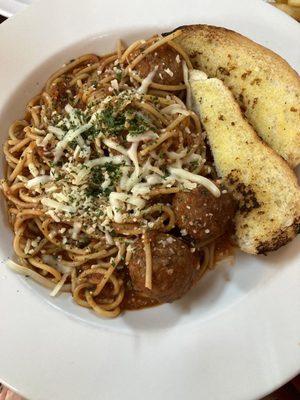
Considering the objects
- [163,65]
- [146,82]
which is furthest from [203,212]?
[163,65]

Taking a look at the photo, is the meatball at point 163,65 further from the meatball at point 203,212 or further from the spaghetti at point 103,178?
the meatball at point 203,212

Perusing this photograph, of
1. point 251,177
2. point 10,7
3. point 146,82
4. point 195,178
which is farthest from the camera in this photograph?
point 10,7

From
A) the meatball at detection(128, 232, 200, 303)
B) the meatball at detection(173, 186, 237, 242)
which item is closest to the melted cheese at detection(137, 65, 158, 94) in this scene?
the meatball at detection(173, 186, 237, 242)

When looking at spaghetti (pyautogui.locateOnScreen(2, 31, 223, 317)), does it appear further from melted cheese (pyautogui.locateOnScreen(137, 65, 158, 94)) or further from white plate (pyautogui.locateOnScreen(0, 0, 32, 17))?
white plate (pyautogui.locateOnScreen(0, 0, 32, 17))

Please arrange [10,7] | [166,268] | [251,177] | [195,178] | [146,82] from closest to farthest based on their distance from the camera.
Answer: [166,268] < [195,178] < [251,177] < [146,82] < [10,7]

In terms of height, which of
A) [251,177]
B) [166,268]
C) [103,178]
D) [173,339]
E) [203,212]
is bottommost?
[173,339]

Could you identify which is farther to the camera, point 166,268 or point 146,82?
point 146,82

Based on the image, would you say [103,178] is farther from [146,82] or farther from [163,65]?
[163,65]

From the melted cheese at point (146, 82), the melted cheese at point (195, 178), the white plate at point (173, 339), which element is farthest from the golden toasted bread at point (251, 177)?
the melted cheese at point (146, 82)
